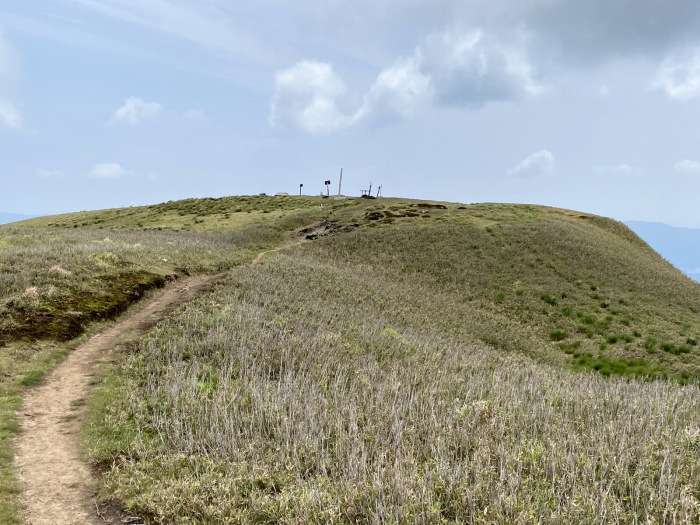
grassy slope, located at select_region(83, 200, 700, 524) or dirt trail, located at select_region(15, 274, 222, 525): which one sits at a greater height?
grassy slope, located at select_region(83, 200, 700, 524)

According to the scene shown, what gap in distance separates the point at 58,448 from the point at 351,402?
536 centimetres

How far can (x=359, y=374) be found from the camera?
11.2 metres

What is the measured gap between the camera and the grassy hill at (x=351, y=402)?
19.4ft

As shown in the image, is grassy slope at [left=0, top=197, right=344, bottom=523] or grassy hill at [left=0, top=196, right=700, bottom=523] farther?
grassy slope at [left=0, top=197, right=344, bottom=523]

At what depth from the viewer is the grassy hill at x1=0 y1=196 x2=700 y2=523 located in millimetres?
5926

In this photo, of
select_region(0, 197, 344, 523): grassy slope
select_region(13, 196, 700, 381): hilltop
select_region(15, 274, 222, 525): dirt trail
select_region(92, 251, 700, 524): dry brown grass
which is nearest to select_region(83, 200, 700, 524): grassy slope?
select_region(92, 251, 700, 524): dry brown grass

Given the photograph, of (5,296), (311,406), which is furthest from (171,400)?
(5,296)

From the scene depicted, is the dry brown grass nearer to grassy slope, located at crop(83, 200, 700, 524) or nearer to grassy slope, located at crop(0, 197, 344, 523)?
grassy slope, located at crop(83, 200, 700, 524)

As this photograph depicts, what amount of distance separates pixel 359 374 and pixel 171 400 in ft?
14.8

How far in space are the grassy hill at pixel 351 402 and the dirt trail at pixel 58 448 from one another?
370mm

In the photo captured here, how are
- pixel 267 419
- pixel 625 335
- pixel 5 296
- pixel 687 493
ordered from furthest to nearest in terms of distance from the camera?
1. pixel 625 335
2. pixel 5 296
3. pixel 267 419
4. pixel 687 493

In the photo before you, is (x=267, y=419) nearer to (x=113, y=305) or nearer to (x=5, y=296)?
(x=113, y=305)

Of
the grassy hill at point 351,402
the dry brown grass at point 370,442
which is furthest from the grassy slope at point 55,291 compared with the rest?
the dry brown grass at point 370,442

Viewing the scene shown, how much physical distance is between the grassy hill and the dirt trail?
370mm
